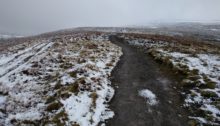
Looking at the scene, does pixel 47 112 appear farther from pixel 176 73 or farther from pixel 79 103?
pixel 176 73

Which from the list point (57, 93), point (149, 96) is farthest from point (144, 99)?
point (57, 93)

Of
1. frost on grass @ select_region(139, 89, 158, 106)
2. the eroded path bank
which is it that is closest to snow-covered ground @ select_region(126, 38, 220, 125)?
the eroded path bank

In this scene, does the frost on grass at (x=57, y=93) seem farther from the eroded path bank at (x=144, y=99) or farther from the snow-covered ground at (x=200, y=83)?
the snow-covered ground at (x=200, y=83)

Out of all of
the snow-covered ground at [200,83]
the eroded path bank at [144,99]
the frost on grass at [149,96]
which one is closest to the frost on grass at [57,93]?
the eroded path bank at [144,99]

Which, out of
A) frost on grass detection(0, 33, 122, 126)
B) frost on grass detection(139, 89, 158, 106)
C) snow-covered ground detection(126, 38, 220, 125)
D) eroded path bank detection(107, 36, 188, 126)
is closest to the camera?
eroded path bank detection(107, 36, 188, 126)

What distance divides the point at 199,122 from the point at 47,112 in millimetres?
9790

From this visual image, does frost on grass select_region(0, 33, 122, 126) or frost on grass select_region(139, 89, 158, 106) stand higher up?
frost on grass select_region(0, 33, 122, 126)

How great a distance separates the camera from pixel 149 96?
1556cm

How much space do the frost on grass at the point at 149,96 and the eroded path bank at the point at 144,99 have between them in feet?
0.77

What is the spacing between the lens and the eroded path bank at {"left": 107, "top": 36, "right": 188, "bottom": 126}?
12.5 m

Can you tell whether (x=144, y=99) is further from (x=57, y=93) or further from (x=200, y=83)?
(x=57, y=93)

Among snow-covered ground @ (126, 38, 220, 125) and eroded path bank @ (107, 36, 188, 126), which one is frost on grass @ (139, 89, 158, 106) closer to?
eroded path bank @ (107, 36, 188, 126)

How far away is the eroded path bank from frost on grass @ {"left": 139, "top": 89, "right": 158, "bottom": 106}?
0.24 meters

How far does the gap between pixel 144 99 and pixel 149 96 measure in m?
0.69
